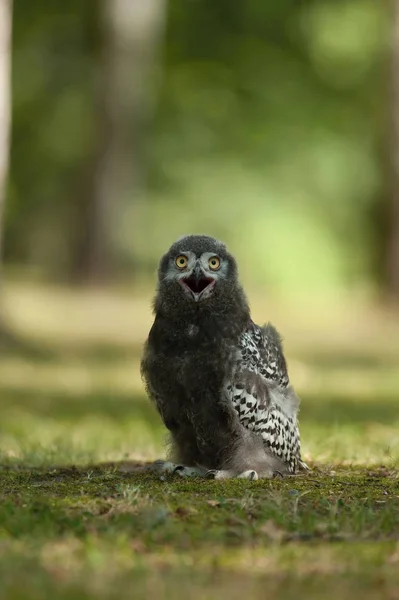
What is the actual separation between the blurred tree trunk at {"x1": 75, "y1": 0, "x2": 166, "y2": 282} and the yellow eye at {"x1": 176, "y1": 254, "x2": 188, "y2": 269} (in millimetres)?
17024

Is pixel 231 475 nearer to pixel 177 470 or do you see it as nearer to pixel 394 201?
pixel 177 470

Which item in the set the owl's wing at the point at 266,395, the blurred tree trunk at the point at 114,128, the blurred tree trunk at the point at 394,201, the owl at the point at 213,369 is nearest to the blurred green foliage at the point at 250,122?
the blurred tree trunk at the point at 114,128

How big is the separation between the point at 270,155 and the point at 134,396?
17.1 meters

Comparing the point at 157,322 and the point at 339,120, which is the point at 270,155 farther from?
the point at 157,322

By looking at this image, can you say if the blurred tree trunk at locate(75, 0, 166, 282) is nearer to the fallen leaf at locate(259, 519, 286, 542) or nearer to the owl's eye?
the owl's eye

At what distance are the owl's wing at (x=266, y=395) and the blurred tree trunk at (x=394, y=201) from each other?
52.9 feet

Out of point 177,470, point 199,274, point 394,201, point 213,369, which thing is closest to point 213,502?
point 213,369

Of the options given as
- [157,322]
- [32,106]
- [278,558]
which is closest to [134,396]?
[157,322]

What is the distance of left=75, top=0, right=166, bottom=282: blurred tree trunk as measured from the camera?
23750 millimetres

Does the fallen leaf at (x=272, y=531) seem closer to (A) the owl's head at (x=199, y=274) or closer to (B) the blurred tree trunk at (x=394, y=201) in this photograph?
(A) the owl's head at (x=199, y=274)

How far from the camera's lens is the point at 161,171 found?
30.1 metres

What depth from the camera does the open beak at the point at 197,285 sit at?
7.04 metres

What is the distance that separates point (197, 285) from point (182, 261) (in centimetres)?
17

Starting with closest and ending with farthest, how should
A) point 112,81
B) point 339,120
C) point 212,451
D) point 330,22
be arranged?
point 212,451 < point 112,81 < point 330,22 < point 339,120
